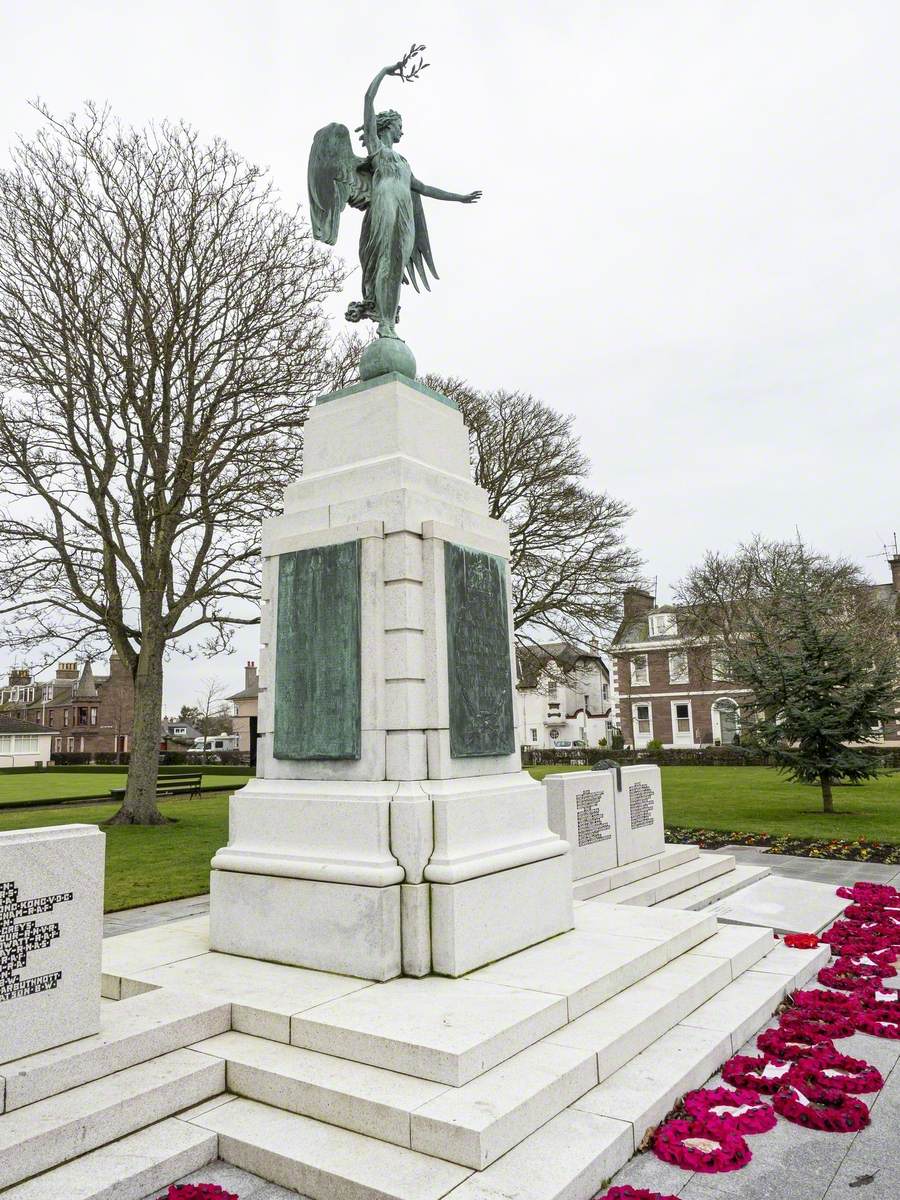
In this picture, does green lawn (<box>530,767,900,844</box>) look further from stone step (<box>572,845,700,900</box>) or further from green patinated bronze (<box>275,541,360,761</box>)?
green patinated bronze (<box>275,541,360,761</box>)

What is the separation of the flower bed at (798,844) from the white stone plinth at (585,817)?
15.8 ft

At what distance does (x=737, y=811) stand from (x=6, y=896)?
17.5 metres

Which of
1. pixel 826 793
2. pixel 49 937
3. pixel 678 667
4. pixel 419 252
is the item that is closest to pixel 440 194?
pixel 419 252

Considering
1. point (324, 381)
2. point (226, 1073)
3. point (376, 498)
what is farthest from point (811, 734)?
point (226, 1073)

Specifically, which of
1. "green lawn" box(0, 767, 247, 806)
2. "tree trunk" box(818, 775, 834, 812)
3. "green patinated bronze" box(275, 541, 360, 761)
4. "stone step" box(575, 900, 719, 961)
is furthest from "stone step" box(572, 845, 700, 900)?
"green lawn" box(0, 767, 247, 806)

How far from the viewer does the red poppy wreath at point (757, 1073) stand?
4.34 metres

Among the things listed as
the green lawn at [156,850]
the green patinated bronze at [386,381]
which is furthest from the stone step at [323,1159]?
the green lawn at [156,850]

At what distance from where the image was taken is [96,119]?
15469 mm

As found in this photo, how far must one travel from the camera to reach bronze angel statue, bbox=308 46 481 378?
7133 mm

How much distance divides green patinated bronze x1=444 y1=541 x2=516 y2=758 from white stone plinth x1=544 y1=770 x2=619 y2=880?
8.09 feet

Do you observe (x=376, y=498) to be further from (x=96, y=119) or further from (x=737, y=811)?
(x=737, y=811)

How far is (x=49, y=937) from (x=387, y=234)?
239 inches

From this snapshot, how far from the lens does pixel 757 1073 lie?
181 inches

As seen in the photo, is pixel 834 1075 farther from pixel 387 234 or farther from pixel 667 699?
pixel 667 699
